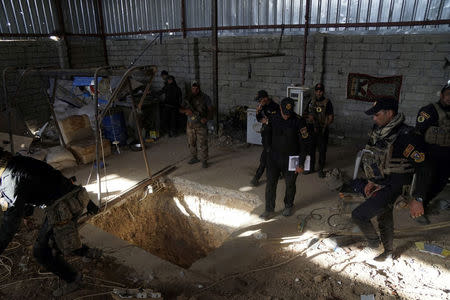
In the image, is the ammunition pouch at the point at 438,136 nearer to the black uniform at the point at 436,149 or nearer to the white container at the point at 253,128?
the black uniform at the point at 436,149

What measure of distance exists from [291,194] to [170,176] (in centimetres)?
268

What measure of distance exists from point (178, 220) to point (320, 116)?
3.30m

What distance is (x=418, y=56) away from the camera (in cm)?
638

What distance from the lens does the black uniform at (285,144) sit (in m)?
4.09

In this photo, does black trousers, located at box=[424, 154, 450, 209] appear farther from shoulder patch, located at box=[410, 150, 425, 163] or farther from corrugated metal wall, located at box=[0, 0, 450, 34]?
corrugated metal wall, located at box=[0, 0, 450, 34]

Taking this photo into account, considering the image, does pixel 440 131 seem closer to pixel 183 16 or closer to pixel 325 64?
pixel 325 64

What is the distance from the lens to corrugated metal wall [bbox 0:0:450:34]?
6473 mm

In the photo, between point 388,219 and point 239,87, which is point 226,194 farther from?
point 239,87

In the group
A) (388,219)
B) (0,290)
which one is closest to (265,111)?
(388,219)

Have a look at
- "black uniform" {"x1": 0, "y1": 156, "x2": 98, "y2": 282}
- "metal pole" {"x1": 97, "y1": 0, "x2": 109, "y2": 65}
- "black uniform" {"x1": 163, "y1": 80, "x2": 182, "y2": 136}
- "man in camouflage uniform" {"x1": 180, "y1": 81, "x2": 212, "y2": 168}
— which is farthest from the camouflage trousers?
"metal pole" {"x1": 97, "y1": 0, "x2": 109, "y2": 65}

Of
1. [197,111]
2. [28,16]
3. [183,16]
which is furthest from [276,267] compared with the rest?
[28,16]

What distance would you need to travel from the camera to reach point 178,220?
231 inches

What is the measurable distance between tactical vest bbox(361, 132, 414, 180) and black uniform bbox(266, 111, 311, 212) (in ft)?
3.23

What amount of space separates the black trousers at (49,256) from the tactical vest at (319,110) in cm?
447
